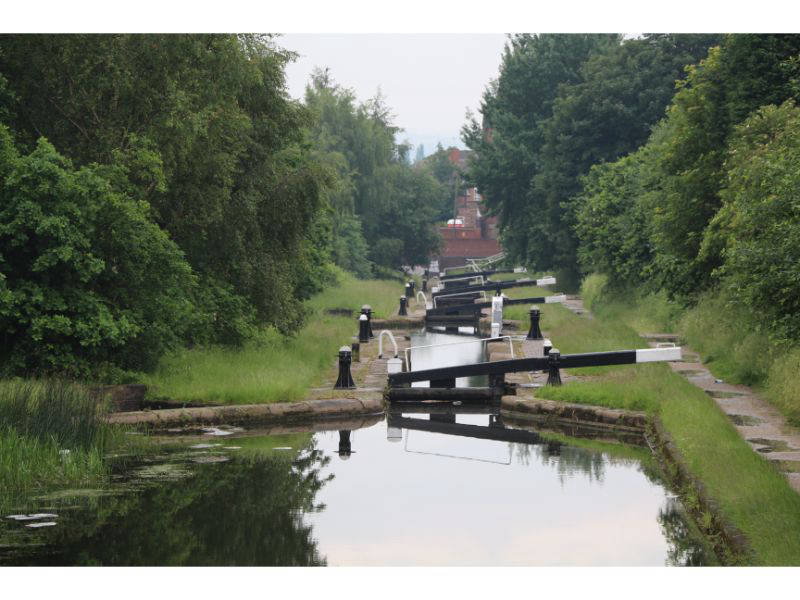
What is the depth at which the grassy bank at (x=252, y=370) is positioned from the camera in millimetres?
18891

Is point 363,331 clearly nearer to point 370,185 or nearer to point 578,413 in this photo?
point 578,413

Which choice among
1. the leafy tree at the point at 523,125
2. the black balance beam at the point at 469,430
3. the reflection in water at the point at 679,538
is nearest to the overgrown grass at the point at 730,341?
the reflection in water at the point at 679,538

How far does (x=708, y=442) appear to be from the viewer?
1380 centimetres

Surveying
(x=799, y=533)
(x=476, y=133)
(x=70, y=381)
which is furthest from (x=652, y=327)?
(x=476, y=133)

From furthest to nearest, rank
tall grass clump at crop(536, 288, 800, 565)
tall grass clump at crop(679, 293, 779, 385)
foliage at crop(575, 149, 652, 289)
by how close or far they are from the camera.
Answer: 1. foliage at crop(575, 149, 652, 289)
2. tall grass clump at crop(679, 293, 779, 385)
3. tall grass clump at crop(536, 288, 800, 565)

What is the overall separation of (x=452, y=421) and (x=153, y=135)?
24.3ft

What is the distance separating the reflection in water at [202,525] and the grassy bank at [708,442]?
154 inches

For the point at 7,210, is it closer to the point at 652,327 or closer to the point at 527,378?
the point at 527,378

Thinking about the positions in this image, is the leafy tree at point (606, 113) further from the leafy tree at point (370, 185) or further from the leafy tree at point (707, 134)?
the leafy tree at point (707, 134)

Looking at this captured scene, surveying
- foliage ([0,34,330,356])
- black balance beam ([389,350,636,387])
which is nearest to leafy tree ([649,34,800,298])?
black balance beam ([389,350,636,387])

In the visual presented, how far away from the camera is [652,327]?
30641mm

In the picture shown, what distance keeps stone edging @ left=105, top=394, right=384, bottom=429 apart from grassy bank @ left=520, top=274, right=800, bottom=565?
3128 millimetres

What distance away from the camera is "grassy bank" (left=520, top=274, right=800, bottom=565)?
984cm

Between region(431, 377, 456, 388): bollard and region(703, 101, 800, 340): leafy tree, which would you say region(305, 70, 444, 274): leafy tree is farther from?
region(703, 101, 800, 340): leafy tree
